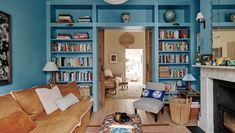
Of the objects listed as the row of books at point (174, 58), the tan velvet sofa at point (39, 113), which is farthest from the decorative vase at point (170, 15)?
the tan velvet sofa at point (39, 113)

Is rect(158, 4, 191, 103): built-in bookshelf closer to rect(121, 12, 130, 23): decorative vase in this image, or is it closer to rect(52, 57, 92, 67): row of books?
rect(121, 12, 130, 23): decorative vase

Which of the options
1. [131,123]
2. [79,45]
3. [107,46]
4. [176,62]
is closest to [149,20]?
[176,62]

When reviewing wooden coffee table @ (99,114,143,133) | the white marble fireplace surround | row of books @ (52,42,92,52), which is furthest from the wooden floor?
row of books @ (52,42,92,52)

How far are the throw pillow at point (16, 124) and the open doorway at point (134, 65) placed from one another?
28.6 feet

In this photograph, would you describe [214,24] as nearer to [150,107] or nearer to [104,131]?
[150,107]

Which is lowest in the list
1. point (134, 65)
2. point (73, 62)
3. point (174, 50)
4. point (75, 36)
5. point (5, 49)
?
point (134, 65)

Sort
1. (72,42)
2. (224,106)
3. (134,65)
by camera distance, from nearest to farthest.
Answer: (224,106)
(72,42)
(134,65)

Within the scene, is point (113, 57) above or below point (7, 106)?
above

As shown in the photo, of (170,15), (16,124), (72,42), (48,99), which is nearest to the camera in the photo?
(16,124)

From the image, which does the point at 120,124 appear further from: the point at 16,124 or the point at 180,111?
the point at 180,111

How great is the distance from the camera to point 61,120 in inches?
96.2

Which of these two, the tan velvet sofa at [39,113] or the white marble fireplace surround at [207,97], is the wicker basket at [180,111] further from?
the tan velvet sofa at [39,113]

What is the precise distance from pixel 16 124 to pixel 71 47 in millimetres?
2838

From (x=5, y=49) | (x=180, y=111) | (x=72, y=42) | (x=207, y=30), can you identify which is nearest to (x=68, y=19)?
(x=72, y=42)
